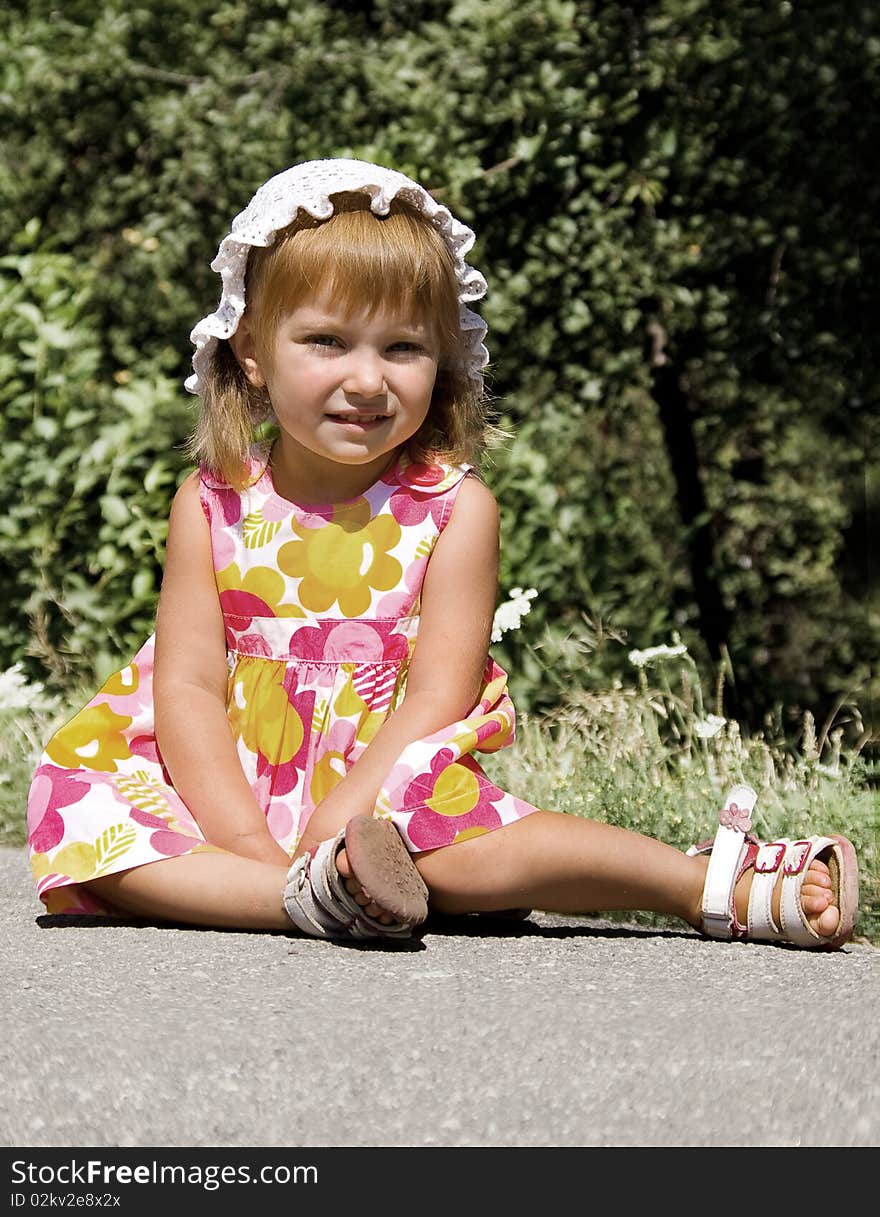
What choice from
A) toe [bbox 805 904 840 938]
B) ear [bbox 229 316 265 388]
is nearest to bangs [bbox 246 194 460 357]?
ear [bbox 229 316 265 388]

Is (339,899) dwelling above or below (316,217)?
below

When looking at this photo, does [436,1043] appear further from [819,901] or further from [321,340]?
[321,340]

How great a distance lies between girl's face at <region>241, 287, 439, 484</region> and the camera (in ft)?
9.66

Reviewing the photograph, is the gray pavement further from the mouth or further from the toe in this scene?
the mouth

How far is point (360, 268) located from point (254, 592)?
613mm

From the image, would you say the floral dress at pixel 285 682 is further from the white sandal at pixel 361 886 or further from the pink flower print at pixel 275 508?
the white sandal at pixel 361 886

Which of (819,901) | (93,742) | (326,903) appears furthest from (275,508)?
(819,901)

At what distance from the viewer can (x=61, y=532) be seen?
4.84m

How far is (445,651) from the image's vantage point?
289 cm

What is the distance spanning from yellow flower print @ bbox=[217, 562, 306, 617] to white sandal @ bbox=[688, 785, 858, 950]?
86 centimetres

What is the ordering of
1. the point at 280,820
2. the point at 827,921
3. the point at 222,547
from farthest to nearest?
the point at 222,547
the point at 280,820
the point at 827,921

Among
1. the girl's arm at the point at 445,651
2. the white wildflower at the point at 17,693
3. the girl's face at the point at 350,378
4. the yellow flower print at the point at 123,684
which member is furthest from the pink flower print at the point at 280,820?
the white wildflower at the point at 17,693
